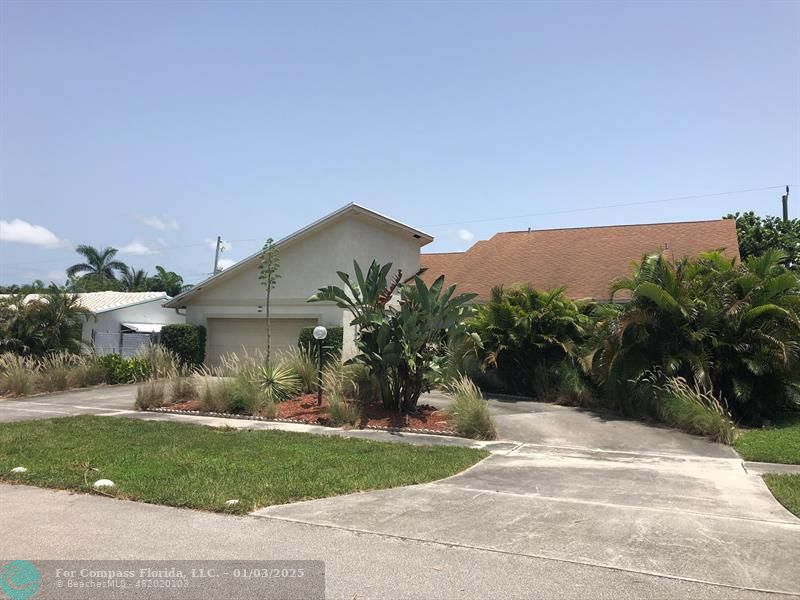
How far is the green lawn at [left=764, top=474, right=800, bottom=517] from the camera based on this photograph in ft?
21.6

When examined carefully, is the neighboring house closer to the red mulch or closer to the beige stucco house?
the beige stucco house

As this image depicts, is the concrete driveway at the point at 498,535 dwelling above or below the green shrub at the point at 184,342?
below

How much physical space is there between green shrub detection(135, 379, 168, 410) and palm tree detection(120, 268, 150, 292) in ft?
154

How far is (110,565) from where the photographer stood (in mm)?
4848

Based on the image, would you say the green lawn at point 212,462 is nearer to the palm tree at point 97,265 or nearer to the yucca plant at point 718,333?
the yucca plant at point 718,333

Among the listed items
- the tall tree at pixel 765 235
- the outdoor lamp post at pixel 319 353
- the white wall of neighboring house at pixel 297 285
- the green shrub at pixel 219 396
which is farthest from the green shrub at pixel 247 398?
the tall tree at pixel 765 235

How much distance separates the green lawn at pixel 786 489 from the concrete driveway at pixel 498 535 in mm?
131

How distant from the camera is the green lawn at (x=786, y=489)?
21.6ft

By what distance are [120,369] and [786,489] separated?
19.4 meters

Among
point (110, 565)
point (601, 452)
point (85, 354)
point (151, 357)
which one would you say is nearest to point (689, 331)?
point (601, 452)

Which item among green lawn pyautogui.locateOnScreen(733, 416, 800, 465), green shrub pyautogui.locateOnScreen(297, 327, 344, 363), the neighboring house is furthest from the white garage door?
green lawn pyautogui.locateOnScreen(733, 416, 800, 465)

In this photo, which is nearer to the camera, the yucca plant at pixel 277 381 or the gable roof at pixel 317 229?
the yucca plant at pixel 277 381

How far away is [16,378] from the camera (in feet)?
59.6

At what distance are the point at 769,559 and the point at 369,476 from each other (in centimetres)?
448
